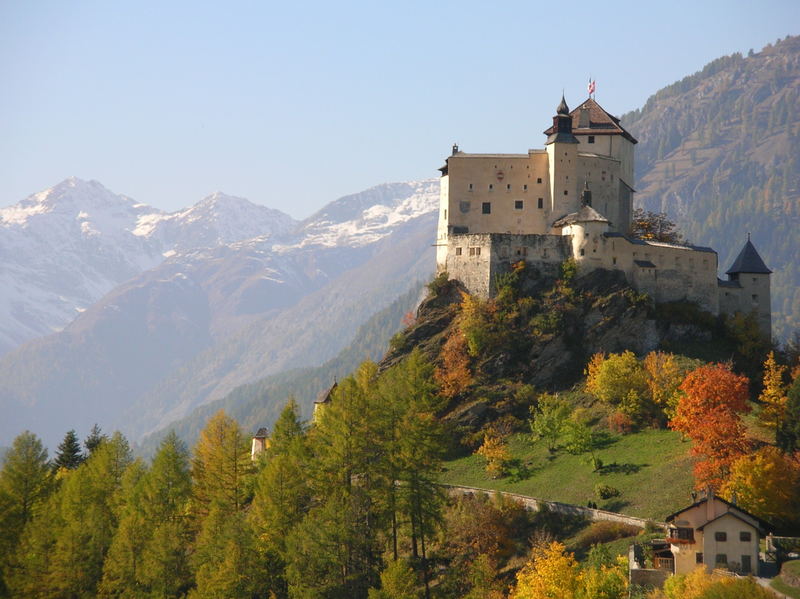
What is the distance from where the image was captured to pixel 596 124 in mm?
119375

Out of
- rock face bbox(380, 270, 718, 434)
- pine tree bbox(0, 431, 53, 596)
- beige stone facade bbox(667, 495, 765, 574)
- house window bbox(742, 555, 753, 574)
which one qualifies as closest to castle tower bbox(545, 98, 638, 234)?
rock face bbox(380, 270, 718, 434)

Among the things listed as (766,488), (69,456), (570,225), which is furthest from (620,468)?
(69,456)

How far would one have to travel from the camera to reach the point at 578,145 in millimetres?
117188

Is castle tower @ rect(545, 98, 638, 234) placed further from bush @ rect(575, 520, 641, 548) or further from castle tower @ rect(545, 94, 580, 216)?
bush @ rect(575, 520, 641, 548)

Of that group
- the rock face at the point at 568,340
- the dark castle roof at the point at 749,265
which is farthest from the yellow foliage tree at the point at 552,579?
the dark castle roof at the point at 749,265

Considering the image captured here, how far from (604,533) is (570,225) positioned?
1482 inches

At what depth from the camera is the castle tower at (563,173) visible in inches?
4552

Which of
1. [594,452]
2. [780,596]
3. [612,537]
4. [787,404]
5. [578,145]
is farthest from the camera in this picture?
[578,145]

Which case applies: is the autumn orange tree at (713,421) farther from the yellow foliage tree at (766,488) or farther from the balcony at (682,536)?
the balcony at (682,536)

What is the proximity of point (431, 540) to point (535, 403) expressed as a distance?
66.4ft

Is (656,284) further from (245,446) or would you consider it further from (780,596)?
(780,596)

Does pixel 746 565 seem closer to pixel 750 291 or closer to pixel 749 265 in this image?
pixel 750 291

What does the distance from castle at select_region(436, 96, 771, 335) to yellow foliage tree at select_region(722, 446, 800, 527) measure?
33118mm

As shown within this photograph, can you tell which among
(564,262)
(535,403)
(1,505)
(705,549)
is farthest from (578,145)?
(1,505)
